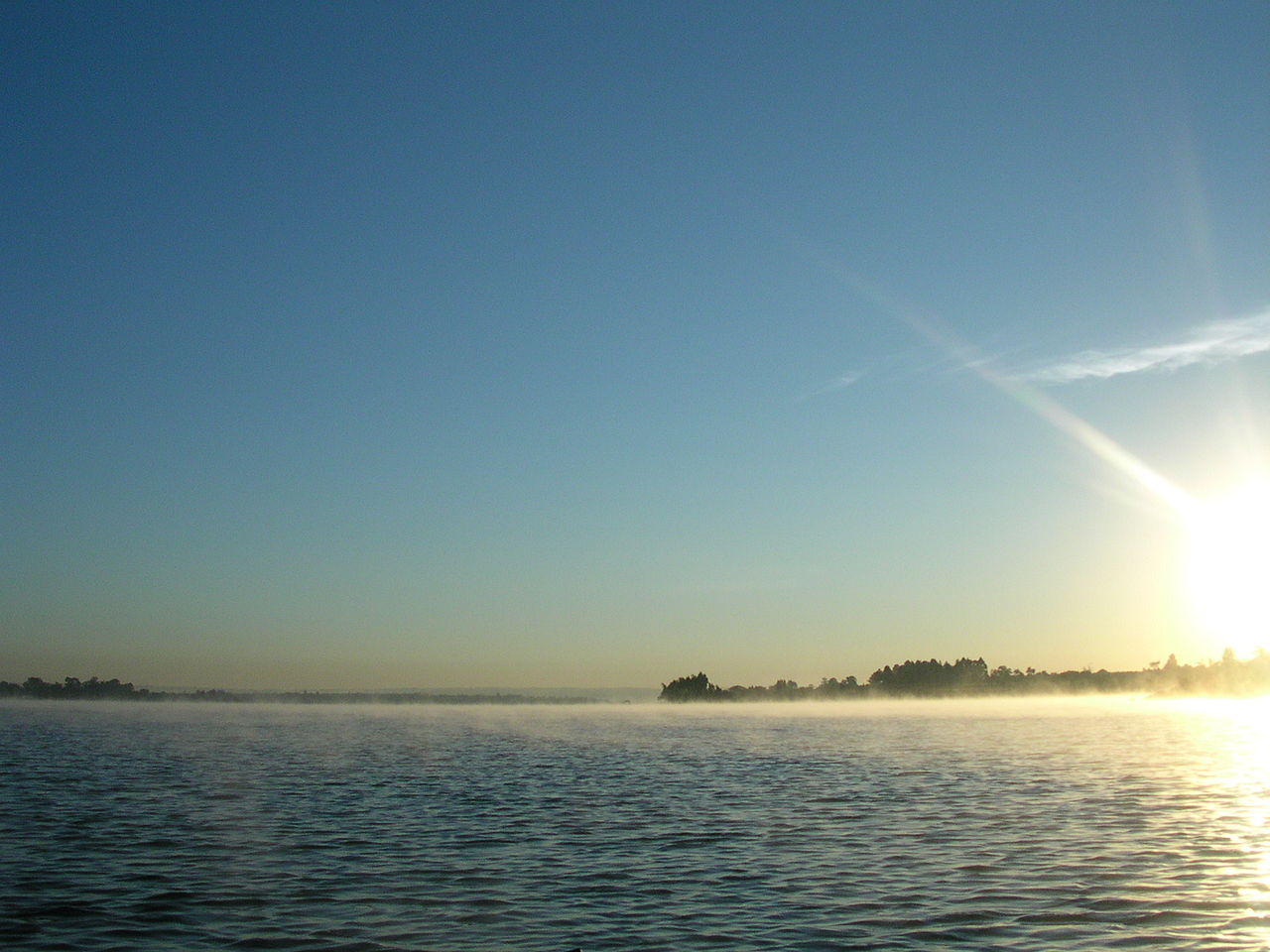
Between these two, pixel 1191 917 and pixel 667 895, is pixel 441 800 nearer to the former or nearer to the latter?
pixel 667 895

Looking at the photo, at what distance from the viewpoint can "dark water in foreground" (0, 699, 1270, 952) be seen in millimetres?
26984

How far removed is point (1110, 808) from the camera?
51.0m

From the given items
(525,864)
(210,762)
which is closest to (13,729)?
(210,762)

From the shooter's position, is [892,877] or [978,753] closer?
[892,877]

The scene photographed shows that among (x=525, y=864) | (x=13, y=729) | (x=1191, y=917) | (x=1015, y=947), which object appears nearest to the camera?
(x=1015, y=947)

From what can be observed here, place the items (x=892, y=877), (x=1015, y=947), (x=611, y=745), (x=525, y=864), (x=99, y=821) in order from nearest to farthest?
(x=1015, y=947) → (x=892, y=877) → (x=525, y=864) → (x=99, y=821) → (x=611, y=745)

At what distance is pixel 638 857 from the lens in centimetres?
3784

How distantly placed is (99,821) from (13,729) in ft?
399

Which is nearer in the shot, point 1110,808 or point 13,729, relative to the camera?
point 1110,808

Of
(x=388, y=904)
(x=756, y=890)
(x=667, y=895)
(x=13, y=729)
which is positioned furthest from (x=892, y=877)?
(x=13, y=729)

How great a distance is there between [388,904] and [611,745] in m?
83.8

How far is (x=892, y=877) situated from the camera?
33.4m

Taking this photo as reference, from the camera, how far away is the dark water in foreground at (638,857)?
2698 centimetres

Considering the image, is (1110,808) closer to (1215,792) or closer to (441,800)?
(1215,792)
